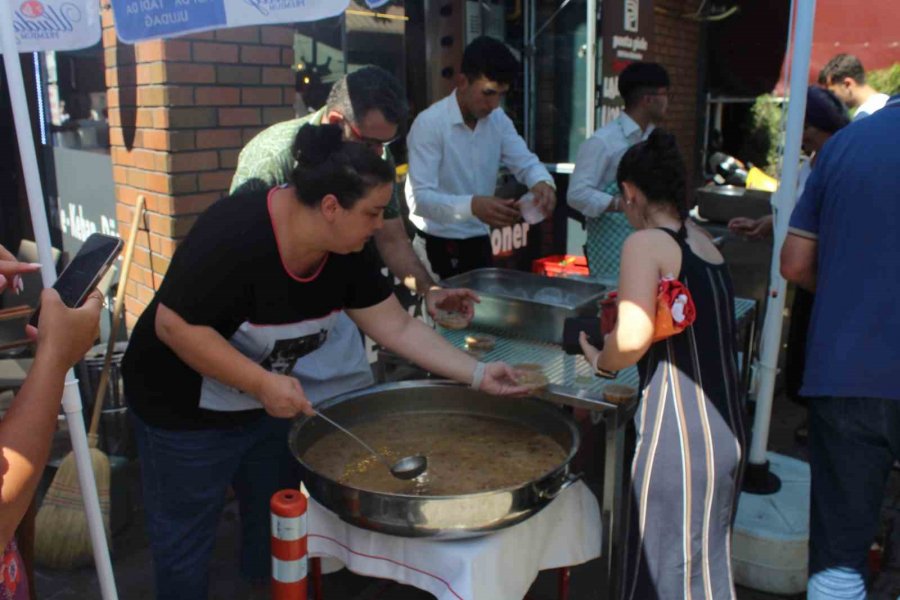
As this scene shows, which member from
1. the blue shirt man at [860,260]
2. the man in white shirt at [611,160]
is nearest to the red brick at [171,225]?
the man in white shirt at [611,160]

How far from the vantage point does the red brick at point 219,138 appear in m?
3.67

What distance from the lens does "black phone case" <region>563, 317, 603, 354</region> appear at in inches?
96.0

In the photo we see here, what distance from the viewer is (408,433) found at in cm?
228

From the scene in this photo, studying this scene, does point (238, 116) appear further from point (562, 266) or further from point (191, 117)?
point (562, 266)

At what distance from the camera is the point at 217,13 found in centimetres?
266

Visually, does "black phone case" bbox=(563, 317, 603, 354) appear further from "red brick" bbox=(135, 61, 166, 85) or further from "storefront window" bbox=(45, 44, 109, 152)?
"storefront window" bbox=(45, 44, 109, 152)

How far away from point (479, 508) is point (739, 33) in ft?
25.6

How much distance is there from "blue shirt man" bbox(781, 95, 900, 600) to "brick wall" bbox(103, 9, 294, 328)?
257 centimetres

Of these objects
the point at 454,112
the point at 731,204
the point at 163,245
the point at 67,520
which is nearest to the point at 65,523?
the point at 67,520

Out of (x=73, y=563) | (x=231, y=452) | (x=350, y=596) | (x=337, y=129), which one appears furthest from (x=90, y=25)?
(x=350, y=596)

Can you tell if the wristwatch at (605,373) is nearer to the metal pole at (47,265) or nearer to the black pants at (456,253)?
the metal pole at (47,265)

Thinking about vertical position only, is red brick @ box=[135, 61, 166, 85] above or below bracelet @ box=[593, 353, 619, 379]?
above

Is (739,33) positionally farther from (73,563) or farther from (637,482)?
(73,563)

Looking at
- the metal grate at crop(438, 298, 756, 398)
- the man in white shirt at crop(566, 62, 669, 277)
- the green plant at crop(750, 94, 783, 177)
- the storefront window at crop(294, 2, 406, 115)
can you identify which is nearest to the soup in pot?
the metal grate at crop(438, 298, 756, 398)
